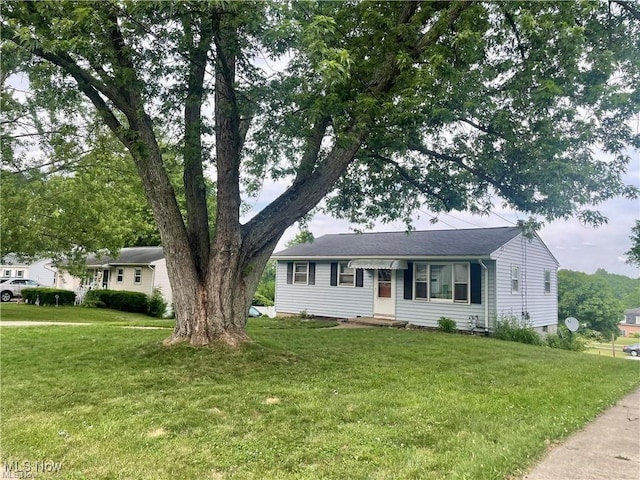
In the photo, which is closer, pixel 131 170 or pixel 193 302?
pixel 193 302

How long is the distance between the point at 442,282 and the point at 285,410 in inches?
473

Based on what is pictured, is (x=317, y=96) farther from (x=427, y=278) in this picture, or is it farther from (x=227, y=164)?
(x=427, y=278)

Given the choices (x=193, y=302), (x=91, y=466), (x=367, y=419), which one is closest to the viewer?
(x=91, y=466)

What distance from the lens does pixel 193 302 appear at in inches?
294

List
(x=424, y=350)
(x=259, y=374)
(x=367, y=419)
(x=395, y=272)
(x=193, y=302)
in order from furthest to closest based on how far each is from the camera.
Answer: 1. (x=395, y=272)
2. (x=424, y=350)
3. (x=193, y=302)
4. (x=259, y=374)
5. (x=367, y=419)

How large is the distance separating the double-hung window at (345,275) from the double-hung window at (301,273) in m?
1.79

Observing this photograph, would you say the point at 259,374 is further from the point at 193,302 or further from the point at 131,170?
the point at 131,170

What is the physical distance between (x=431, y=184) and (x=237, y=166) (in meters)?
5.16

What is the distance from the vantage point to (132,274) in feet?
87.6

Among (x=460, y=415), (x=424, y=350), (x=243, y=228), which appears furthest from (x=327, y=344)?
(x=460, y=415)

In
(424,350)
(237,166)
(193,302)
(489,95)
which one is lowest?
(424,350)

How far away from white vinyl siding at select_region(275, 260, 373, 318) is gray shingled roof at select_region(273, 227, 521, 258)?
2.62 ft

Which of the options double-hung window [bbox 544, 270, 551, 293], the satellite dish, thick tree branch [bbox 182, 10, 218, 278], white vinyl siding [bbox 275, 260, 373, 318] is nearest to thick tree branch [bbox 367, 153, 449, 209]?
thick tree branch [bbox 182, 10, 218, 278]

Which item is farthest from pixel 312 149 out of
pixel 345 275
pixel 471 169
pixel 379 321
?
pixel 345 275
